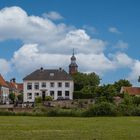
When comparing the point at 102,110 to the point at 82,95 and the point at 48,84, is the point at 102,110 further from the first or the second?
the point at 48,84

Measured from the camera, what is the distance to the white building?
123312mm

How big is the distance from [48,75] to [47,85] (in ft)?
9.98

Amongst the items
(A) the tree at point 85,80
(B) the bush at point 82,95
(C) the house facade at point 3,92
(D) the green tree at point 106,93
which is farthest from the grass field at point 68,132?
(A) the tree at point 85,80

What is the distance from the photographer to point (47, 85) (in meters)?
125

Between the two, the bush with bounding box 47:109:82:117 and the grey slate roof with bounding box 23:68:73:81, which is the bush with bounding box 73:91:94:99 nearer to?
the grey slate roof with bounding box 23:68:73:81

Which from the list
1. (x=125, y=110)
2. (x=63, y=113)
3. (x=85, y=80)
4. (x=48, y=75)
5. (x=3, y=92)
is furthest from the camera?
(x=85, y=80)

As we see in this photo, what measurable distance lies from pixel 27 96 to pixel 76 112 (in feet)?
197

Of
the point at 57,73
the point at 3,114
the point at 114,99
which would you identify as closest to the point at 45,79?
the point at 57,73

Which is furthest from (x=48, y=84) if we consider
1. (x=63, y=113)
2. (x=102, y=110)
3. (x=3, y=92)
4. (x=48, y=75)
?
(x=102, y=110)

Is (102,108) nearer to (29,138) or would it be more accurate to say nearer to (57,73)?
(29,138)

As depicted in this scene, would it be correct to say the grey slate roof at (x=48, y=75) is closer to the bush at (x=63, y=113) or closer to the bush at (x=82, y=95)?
the bush at (x=82, y=95)

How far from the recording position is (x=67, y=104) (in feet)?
296

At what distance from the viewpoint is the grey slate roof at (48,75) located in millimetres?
125000

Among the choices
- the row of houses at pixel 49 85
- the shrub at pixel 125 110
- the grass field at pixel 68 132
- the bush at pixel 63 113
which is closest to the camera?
the grass field at pixel 68 132
